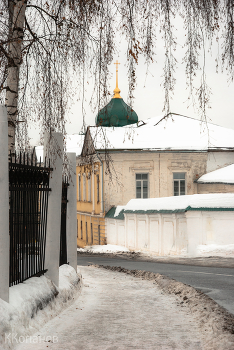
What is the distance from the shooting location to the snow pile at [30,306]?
17.1 ft

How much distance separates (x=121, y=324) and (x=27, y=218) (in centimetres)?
197

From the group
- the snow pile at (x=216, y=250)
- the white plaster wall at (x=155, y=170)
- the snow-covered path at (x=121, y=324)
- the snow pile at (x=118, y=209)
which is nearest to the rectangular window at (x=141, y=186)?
the white plaster wall at (x=155, y=170)

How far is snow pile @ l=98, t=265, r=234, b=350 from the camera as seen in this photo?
553 cm

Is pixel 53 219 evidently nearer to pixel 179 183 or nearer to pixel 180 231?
pixel 180 231

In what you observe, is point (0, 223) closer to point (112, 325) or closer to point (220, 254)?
point (112, 325)

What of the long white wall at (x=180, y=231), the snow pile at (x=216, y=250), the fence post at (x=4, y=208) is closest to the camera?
the fence post at (x=4, y=208)

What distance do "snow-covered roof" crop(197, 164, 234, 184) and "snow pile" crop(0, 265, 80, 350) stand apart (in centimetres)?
2178

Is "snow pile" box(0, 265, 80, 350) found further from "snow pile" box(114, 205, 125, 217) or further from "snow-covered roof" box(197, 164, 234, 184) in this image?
"snow-covered roof" box(197, 164, 234, 184)

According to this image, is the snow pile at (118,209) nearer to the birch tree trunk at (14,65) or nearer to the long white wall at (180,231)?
the long white wall at (180,231)

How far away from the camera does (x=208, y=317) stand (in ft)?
22.7

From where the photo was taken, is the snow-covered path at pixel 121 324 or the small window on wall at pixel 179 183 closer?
the snow-covered path at pixel 121 324

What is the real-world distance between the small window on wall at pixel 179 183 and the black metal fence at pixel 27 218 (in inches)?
971

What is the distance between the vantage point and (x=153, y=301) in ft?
28.3

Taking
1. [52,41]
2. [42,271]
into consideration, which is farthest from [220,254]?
[52,41]
